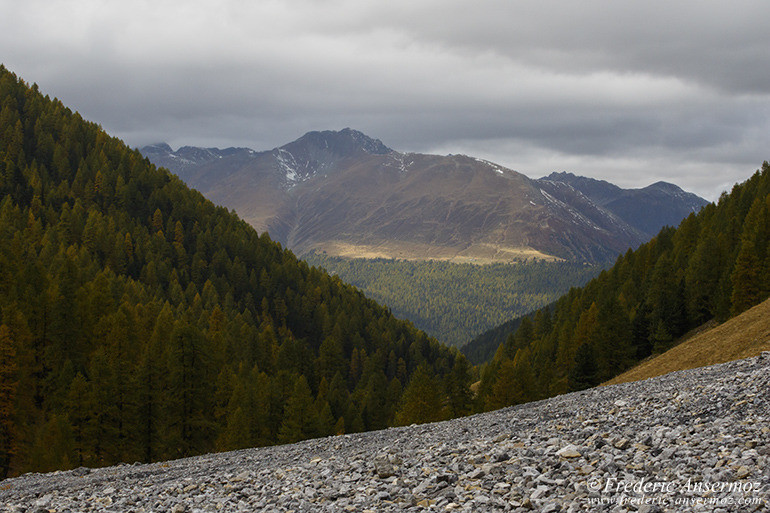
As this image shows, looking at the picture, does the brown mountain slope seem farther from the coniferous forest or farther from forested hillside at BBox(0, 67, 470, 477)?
forested hillside at BBox(0, 67, 470, 477)

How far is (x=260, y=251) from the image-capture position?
162 metres

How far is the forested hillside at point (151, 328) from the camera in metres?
50.8

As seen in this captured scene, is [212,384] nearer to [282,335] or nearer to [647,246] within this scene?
[282,335]

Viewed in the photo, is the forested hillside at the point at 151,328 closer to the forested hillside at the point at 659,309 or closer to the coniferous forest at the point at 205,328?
the coniferous forest at the point at 205,328

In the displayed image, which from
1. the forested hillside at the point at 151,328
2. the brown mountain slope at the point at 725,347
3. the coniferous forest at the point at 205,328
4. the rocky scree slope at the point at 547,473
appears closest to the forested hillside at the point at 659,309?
→ the coniferous forest at the point at 205,328

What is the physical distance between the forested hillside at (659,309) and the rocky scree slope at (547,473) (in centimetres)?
4615

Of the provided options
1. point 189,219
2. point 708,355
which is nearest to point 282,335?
point 189,219

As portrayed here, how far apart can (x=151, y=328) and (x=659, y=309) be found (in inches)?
3091

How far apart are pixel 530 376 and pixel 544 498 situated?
5986 centimetres


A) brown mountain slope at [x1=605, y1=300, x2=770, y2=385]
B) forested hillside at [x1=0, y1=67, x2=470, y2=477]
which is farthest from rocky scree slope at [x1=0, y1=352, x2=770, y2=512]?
forested hillside at [x1=0, y1=67, x2=470, y2=477]

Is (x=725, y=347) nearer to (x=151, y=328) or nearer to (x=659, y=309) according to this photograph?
(x=659, y=309)

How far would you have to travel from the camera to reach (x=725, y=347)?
4328 cm

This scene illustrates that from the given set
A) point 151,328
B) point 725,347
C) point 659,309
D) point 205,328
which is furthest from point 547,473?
point 205,328

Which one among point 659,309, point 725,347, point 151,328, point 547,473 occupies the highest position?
point 151,328
